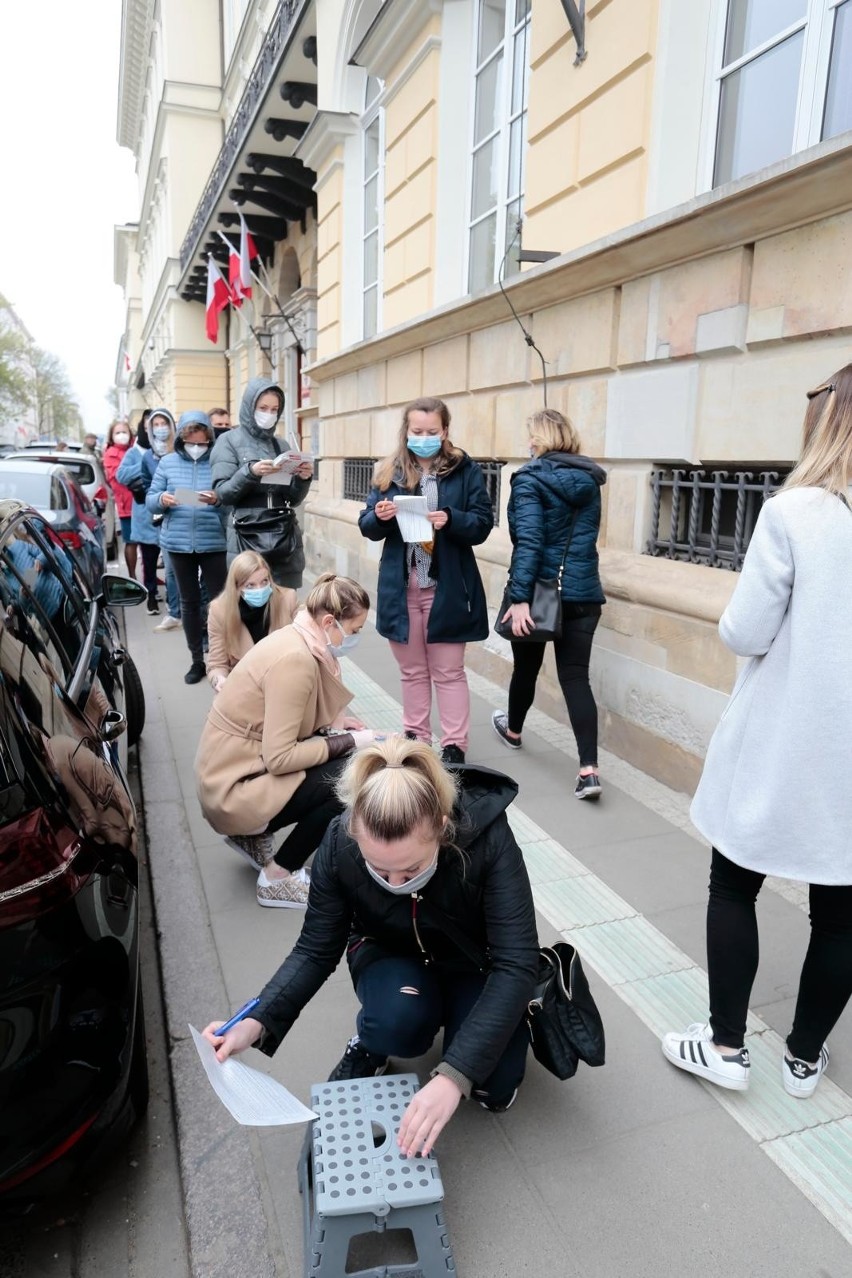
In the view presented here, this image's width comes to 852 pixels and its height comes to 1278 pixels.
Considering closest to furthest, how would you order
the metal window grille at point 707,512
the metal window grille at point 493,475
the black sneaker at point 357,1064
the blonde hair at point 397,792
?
the blonde hair at point 397,792 < the black sneaker at point 357,1064 < the metal window grille at point 707,512 < the metal window grille at point 493,475

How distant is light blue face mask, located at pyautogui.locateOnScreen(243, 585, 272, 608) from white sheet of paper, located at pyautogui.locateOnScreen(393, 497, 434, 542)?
2.56 ft

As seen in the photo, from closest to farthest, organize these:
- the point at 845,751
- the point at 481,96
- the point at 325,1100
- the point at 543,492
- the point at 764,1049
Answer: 1. the point at 325,1100
2. the point at 845,751
3. the point at 764,1049
4. the point at 543,492
5. the point at 481,96

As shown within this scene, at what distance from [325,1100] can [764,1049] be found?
138cm

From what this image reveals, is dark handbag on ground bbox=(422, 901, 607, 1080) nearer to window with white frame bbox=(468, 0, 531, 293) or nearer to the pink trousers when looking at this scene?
the pink trousers

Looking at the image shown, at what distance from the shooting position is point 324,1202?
5.34 ft

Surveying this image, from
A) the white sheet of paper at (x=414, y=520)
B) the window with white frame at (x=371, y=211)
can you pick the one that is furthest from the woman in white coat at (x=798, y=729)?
the window with white frame at (x=371, y=211)

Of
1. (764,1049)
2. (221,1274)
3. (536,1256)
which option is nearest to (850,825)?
(764,1049)

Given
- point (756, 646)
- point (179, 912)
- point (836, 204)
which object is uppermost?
point (836, 204)

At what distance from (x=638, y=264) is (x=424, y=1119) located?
13.6 feet

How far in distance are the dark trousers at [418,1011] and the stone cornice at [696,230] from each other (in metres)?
3.12

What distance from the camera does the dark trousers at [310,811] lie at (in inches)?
123

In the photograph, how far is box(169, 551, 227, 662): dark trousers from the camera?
6.40 metres

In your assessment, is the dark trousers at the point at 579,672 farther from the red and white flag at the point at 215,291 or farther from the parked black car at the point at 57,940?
the red and white flag at the point at 215,291

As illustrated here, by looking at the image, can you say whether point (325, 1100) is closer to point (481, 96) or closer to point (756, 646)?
point (756, 646)
